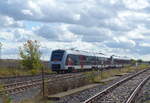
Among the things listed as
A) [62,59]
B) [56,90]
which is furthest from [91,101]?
[62,59]

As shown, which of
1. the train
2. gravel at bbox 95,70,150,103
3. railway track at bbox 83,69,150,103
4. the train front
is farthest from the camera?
the train

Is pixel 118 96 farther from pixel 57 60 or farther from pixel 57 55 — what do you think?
pixel 57 55

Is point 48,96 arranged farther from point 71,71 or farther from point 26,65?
point 26,65

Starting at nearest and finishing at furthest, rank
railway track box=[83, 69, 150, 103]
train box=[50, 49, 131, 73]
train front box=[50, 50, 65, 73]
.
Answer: railway track box=[83, 69, 150, 103] < train front box=[50, 50, 65, 73] < train box=[50, 49, 131, 73]

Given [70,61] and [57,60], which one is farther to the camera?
[70,61]

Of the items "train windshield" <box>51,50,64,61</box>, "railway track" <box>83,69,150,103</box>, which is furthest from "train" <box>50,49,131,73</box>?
"railway track" <box>83,69,150,103</box>

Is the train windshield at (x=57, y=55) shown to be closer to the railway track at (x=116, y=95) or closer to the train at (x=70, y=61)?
the train at (x=70, y=61)

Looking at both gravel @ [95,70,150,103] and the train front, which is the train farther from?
gravel @ [95,70,150,103]

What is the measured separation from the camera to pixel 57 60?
5106 cm

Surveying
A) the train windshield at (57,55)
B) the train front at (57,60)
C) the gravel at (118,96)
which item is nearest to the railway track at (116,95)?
the gravel at (118,96)

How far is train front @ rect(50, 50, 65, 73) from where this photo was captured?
50.6 m

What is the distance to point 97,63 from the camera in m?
65.6

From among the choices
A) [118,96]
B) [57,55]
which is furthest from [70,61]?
[118,96]

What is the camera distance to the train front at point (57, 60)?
1992 inches
